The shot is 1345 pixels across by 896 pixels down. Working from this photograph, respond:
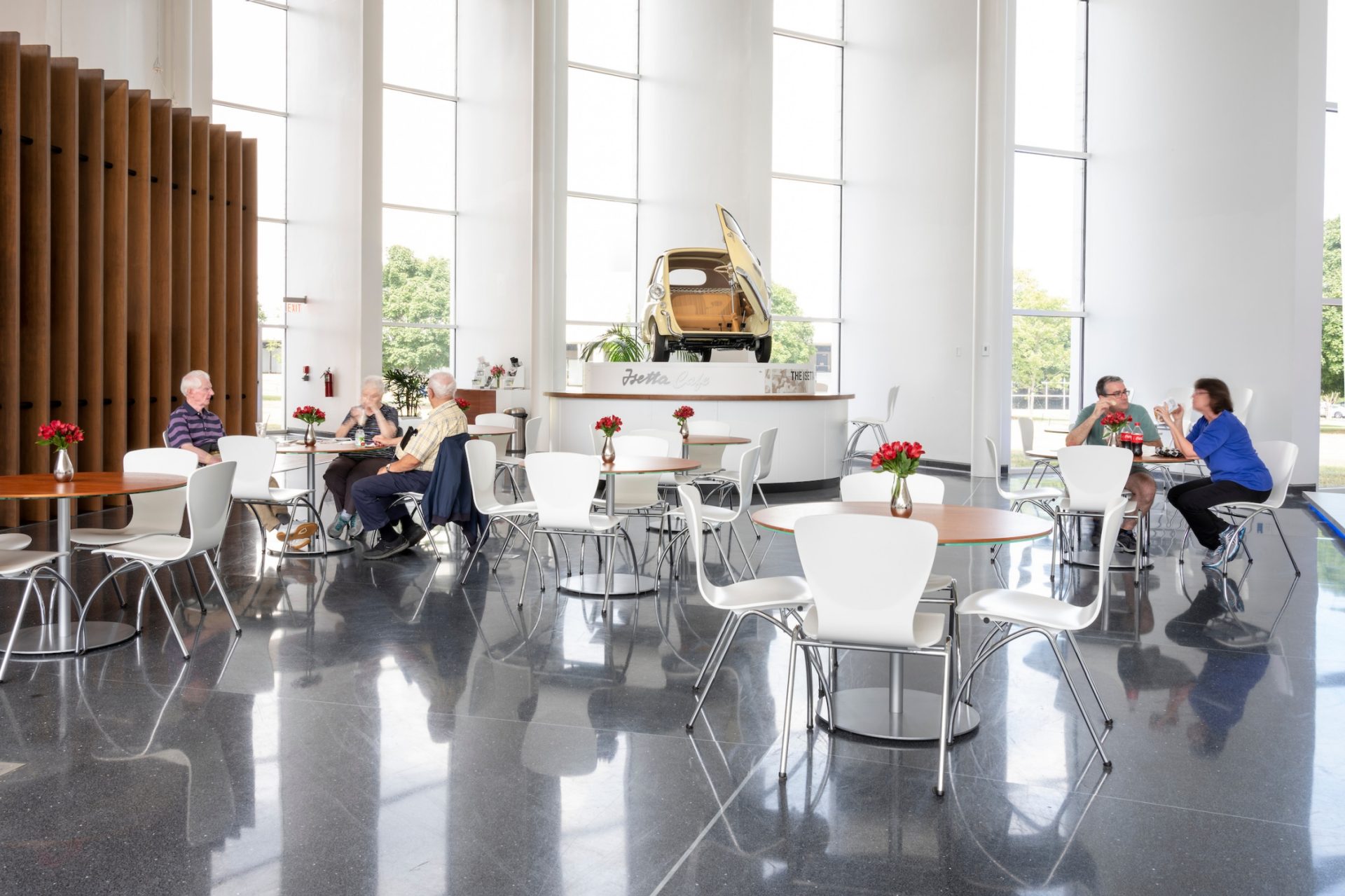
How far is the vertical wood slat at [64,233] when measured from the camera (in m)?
7.56

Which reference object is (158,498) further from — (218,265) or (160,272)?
(218,265)

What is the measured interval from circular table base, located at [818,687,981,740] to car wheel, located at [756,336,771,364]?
7236 mm

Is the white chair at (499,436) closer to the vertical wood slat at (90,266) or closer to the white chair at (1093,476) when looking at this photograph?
the vertical wood slat at (90,266)

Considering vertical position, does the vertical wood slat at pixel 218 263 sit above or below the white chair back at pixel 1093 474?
above

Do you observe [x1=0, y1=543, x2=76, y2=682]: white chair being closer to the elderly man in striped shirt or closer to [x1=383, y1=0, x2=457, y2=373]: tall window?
the elderly man in striped shirt

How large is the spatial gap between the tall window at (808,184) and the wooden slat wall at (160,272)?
845cm

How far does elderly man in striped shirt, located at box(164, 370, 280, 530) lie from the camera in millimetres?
6418

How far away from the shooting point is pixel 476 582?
594 centimetres

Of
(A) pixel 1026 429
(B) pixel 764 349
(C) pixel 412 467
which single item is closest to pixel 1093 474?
(A) pixel 1026 429

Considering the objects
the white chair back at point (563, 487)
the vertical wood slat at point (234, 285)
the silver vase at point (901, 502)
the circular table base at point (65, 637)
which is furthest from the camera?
the vertical wood slat at point (234, 285)

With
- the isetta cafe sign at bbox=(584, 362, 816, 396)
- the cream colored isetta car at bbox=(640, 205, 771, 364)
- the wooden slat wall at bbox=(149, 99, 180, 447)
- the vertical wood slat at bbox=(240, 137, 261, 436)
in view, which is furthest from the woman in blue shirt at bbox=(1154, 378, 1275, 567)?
the vertical wood slat at bbox=(240, 137, 261, 436)

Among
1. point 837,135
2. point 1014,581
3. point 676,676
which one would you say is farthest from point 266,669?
point 837,135

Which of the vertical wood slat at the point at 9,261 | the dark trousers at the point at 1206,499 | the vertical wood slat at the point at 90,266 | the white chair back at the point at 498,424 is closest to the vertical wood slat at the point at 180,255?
the vertical wood slat at the point at 90,266

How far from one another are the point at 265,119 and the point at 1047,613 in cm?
Result: 1364
